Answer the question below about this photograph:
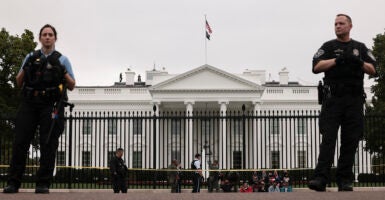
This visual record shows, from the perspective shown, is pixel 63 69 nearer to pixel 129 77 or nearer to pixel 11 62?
pixel 11 62

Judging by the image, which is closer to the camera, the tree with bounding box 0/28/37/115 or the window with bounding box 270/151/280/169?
the window with bounding box 270/151/280/169

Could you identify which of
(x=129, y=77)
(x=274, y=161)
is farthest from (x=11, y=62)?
(x=129, y=77)

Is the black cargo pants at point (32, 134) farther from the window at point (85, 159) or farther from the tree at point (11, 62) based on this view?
the tree at point (11, 62)

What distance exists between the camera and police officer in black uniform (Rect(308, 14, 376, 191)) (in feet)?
19.8

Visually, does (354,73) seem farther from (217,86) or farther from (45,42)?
(217,86)

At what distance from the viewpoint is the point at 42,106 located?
6109 mm

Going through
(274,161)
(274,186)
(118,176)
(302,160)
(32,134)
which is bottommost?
(274,186)

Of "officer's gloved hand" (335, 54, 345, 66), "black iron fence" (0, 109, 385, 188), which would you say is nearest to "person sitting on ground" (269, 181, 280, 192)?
"black iron fence" (0, 109, 385, 188)

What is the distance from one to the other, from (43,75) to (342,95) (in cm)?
311

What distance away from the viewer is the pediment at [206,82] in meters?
48.6

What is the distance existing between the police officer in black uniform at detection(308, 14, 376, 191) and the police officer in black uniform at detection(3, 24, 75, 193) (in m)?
2.70

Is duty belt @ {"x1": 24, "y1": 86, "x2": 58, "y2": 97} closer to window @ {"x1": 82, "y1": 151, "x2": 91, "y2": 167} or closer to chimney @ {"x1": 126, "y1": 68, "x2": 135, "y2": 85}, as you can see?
window @ {"x1": 82, "y1": 151, "x2": 91, "y2": 167}

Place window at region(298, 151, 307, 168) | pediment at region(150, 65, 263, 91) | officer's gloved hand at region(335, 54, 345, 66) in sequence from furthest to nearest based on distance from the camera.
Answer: pediment at region(150, 65, 263, 91), window at region(298, 151, 307, 168), officer's gloved hand at region(335, 54, 345, 66)

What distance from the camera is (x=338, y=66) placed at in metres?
6.04
